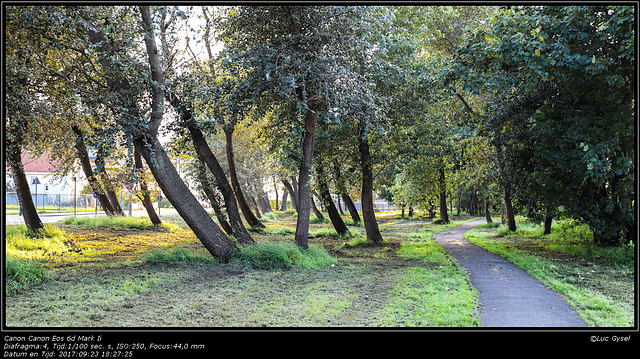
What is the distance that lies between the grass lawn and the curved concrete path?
0.25m

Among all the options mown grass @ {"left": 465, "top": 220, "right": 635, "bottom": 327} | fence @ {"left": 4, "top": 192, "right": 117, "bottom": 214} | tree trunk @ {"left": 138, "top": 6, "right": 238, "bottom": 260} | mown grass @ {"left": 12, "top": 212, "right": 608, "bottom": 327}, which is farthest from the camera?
fence @ {"left": 4, "top": 192, "right": 117, "bottom": 214}

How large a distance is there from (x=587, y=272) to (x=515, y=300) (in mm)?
3725

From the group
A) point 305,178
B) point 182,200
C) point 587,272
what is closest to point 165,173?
point 182,200

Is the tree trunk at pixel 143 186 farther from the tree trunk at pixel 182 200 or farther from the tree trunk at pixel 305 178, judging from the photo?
the tree trunk at pixel 305 178

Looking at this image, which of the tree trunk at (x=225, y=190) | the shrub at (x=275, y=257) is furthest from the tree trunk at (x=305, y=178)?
the tree trunk at (x=225, y=190)

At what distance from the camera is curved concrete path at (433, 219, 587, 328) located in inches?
196

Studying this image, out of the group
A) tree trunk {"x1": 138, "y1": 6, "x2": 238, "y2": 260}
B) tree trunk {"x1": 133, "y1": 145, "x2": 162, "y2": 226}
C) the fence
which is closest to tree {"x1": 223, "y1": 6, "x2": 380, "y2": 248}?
tree trunk {"x1": 138, "y1": 6, "x2": 238, "y2": 260}

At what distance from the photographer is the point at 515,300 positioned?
603 centimetres

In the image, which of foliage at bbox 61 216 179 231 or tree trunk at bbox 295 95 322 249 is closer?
tree trunk at bbox 295 95 322 249

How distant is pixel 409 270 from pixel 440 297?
8.69 ft

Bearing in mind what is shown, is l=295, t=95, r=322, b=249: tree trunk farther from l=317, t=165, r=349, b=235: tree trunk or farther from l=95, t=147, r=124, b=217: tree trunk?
l=317, t=165, r=349, b=235: tree trunk

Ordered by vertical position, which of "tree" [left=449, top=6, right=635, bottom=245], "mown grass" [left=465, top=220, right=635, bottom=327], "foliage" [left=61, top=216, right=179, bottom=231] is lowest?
"mown grass" [left=465, top=220, right=635, bottom=327]

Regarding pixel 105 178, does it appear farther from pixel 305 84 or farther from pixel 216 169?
pixel 305 84
